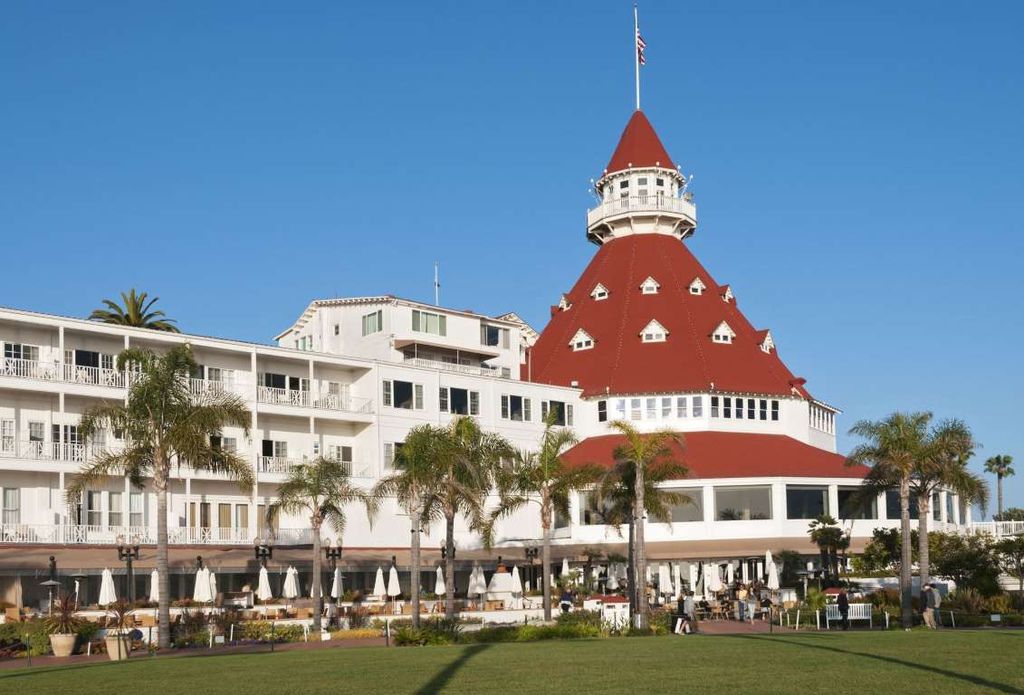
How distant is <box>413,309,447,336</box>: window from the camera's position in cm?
7262

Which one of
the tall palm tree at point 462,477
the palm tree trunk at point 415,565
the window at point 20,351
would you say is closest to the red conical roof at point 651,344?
the tall palm tree at point 462,477

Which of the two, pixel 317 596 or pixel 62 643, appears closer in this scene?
pixel 62 643

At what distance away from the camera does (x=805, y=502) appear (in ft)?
225

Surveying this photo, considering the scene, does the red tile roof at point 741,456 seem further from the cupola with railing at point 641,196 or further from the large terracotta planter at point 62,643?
the large terracotta planter at point 62,643

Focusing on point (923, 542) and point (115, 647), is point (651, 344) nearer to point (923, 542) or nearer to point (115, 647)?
point (923, 542)

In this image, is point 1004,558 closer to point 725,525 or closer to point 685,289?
point 725,525

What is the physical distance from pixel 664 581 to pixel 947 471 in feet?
66.1

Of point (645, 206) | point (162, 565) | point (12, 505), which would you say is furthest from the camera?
point (645, 206)

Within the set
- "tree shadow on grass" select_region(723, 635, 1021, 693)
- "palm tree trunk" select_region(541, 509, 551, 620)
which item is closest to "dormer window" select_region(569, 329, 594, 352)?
"palm tree trunk" select_region(541, 509, 551, 620)

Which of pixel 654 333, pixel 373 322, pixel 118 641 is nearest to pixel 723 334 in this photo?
pixel 654 333

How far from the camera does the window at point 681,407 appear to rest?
7412cm

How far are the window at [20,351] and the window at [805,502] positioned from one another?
37850mm

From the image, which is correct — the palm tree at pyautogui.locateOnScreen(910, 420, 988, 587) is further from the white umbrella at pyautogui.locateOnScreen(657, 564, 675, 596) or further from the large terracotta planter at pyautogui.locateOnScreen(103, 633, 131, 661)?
the large terracotta planter at pyautogui.locateOnScreen(103, 633, 131, 661)

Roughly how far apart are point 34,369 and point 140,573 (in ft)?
32.5
